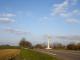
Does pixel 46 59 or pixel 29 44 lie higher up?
pixel 29 44

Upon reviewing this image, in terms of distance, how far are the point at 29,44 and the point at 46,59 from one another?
389ft

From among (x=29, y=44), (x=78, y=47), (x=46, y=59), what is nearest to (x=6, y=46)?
(x=29, y=44)

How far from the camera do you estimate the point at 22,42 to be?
145 metres

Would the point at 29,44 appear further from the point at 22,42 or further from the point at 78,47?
the point at 78,47

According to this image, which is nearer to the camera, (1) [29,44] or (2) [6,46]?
(2) [6,46]

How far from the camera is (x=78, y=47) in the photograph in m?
68.4


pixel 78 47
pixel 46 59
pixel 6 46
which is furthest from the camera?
pixel 6 46

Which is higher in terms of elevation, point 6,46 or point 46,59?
point 6,46

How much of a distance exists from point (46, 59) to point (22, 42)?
120273 mm

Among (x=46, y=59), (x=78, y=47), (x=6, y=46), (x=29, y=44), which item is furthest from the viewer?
(x=29, y=44)

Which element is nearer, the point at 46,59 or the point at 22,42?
the point at 46,59

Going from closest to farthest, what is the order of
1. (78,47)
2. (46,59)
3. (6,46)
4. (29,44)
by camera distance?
(46,59) → (78,47) → (6,46) → (29,44)

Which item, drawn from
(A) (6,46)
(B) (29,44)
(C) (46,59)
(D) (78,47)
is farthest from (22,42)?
(C) (46,59)

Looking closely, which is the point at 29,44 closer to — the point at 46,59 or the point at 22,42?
the point at 22,42
